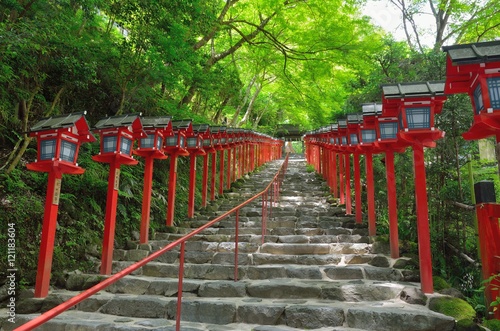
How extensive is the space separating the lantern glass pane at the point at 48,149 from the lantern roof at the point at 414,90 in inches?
177

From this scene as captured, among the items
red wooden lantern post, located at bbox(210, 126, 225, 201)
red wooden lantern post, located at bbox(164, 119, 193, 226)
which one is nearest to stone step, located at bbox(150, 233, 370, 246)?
red wooden lantern post, located at bbox(164, 119, 193, 226)

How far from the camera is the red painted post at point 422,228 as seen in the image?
163 inches

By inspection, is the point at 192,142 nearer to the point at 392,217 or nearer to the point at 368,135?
the point at 368,135

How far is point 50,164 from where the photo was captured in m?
4.42

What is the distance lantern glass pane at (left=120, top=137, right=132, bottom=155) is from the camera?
5.42 m

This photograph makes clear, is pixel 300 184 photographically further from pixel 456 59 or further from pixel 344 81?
pixel 456 59

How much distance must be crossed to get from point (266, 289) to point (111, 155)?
3203 mm

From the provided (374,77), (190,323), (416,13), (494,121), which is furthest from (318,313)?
(416,13)

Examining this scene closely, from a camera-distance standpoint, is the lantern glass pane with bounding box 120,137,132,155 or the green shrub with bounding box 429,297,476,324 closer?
the green shrub with bounding box 429,297,476,324

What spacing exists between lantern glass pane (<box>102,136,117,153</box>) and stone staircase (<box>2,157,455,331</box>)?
1955mm

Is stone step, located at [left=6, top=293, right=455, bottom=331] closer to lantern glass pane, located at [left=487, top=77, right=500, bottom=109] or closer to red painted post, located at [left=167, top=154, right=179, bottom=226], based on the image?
lantern glass pane, located at [left=487, top=77, right=500, bottom=109]

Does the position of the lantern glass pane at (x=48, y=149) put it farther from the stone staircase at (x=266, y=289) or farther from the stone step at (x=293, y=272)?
the stone step at (x=293, y=272)

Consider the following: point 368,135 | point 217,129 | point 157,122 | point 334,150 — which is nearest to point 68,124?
point 157,122

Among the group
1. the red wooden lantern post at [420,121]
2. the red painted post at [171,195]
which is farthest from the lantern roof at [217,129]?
the red wooden lantern post at [420,121]
